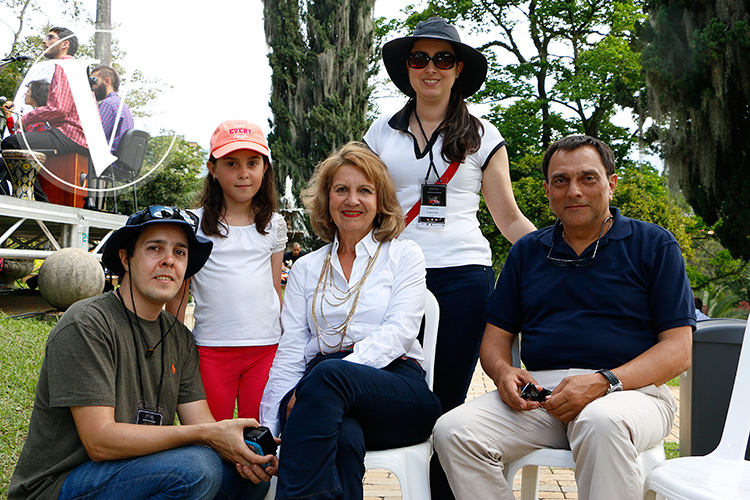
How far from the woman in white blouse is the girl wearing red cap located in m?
0.21

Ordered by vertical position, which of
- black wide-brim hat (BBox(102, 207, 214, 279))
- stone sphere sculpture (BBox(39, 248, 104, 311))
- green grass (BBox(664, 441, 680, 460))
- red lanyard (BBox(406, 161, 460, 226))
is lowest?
A: green grass (BBox(664, 441, 680, 460))

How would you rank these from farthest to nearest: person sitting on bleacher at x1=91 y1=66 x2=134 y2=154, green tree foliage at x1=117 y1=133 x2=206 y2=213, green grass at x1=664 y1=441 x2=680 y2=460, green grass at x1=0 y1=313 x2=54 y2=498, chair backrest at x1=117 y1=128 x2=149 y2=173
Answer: green tree foliage at x1=117 y1=133 x2=206 y2=213 → chair backrest at x1=117 y1=128 x2=149 y2=173 → person sitting on bleacher at x1=91 y1=66 x2=134 y2=154 → green grass at x1=664 y1=441 x2=680 y2=460 → green grass at x1=0 y1=313 x2=54 y2=498

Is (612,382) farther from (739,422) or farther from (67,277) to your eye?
(67,277)

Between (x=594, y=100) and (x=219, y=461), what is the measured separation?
21.8 meters

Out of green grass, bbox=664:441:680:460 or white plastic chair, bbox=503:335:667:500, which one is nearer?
white plastic chair, bbox=503:335:667:500

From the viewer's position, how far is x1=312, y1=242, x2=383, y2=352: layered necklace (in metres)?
2.41

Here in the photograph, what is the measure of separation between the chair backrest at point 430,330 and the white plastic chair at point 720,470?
911 millimetres

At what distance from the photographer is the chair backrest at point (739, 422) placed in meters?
2.04

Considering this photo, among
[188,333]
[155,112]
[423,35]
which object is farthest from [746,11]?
[188,333]

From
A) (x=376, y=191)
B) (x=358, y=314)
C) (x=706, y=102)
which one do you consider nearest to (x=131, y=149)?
(x=376, y=191)

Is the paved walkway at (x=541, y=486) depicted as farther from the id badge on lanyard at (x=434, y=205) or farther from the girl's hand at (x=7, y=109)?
the girl's hand at (x=7, y=109)

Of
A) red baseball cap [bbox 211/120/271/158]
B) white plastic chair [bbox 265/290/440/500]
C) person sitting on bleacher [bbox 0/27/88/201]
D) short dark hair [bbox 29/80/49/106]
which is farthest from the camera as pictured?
person sitting on bleacher [bbox 0/27/88/201]

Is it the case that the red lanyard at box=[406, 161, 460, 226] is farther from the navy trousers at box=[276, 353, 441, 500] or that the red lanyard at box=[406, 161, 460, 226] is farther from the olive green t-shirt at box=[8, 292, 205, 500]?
the olive green t-shirt at box=[8, 292, 205, 500]

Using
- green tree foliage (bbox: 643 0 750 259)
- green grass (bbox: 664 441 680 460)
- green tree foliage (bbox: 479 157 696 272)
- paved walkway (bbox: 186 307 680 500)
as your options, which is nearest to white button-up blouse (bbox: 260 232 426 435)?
paved walkway (bbox: 186 307 680 500)
